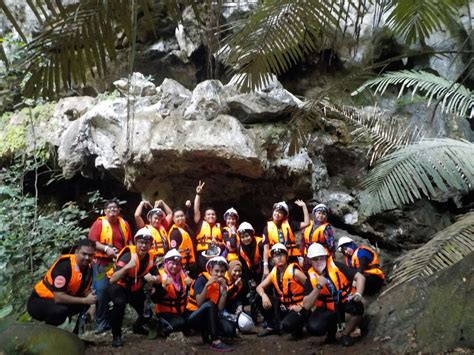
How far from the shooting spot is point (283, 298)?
18.4ft

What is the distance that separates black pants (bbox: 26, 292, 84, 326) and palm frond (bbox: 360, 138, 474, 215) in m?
3.25

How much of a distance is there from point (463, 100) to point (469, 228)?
213 cm

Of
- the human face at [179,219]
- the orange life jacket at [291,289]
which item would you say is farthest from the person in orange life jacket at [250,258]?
the orange life jacket at [291,289]

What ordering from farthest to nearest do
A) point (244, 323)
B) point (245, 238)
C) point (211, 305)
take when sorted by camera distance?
point (245, 238) → point (244, 323) → point (211, 305)

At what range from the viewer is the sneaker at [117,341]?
480cm

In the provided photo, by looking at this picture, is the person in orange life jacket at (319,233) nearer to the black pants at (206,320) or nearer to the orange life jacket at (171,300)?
the black pants at (206,320)

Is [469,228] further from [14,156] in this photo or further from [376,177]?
[14,156]

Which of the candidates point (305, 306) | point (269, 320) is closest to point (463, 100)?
point (305, 306)

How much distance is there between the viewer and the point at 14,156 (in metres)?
8.97

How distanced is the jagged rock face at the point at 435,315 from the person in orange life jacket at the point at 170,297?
216 cm

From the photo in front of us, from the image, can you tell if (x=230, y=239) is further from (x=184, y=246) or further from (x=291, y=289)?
(x=291, y=289)

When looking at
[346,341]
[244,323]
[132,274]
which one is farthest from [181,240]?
[346,341]

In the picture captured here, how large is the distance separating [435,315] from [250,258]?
142 inches

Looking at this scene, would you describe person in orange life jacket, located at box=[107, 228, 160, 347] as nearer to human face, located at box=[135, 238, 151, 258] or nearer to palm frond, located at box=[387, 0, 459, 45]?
human face, located at box=[135, 238, 151, 258]
